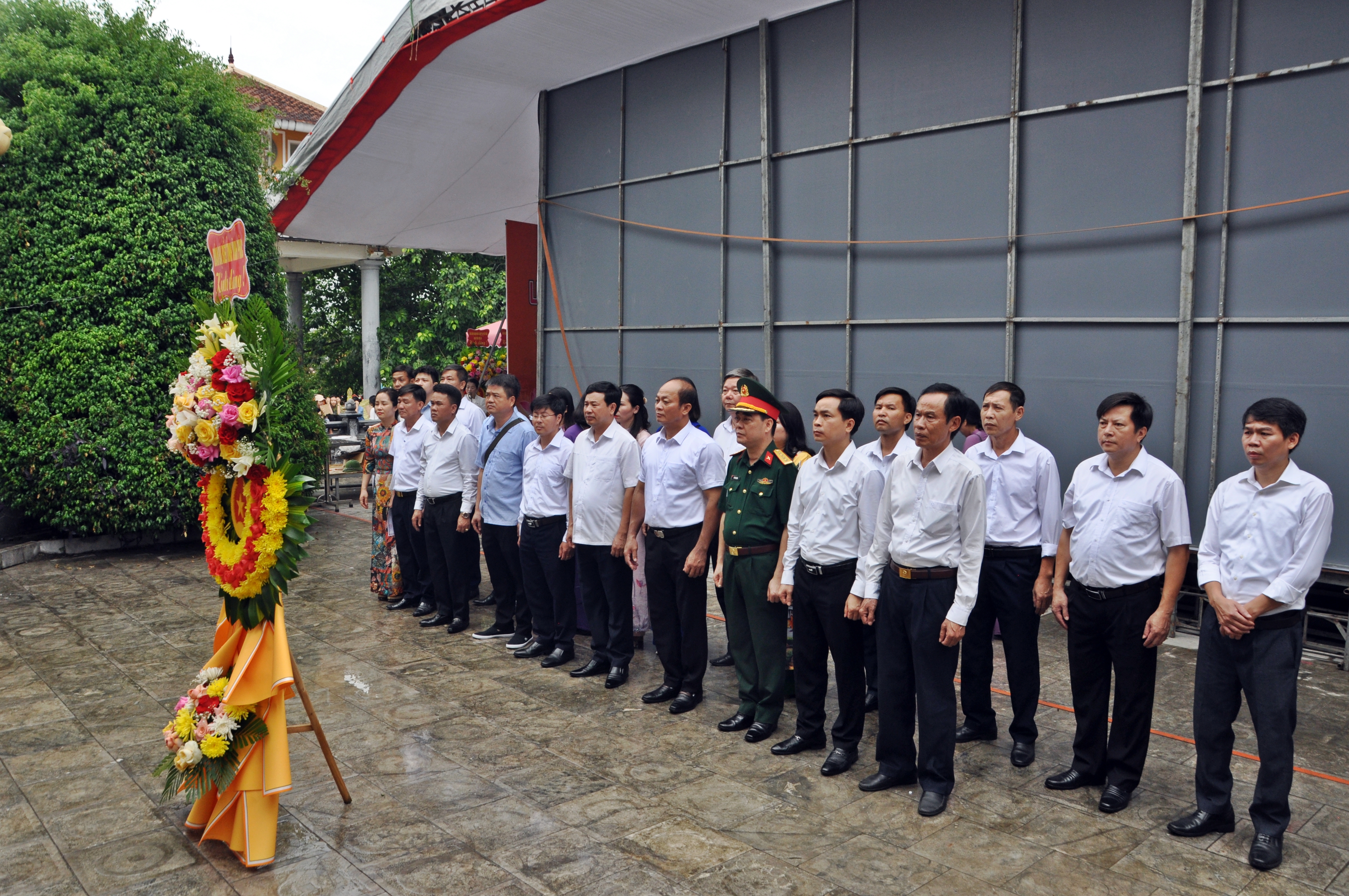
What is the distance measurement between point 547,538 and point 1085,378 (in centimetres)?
368

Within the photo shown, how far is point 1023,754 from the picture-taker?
15.1 ft

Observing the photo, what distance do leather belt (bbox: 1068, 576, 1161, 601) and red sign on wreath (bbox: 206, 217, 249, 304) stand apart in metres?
3.73

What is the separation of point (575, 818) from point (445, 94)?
8051mm

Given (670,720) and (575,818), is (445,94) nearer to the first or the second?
(670,720)

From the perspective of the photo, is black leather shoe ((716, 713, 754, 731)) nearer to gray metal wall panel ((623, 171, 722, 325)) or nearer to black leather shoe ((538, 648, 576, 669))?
black leather shoe ((538, 648, 576, 669))

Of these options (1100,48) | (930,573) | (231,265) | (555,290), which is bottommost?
(930,573)

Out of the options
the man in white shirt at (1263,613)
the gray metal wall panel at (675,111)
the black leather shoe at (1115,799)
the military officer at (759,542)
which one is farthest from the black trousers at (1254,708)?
the gray metal wall panel at (675,111)

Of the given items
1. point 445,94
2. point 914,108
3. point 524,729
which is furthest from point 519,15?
point 524,729

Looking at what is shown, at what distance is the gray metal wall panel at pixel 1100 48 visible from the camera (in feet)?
20.2

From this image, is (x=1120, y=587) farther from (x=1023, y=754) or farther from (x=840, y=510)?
(x=840, y=510)

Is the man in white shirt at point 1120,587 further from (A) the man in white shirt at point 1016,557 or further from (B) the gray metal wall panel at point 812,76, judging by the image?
(B) the gray metal wall panel at point 812,76

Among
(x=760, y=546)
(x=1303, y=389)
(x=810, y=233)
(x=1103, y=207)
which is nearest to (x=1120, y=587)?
(x=760, y=546)

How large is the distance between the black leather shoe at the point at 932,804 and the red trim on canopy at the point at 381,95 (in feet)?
22.4

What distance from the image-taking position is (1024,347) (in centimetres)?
691
